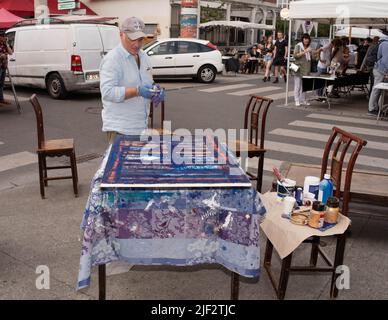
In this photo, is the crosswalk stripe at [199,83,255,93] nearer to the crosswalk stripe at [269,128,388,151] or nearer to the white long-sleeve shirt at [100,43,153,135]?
the crosswalk stripe at [269,128,388,151]

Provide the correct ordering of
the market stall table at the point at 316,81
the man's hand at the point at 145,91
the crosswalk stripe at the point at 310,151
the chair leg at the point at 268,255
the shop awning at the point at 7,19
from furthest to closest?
1. the shop awning at the point at 7,19
2. the market stall table at the point at 316,81
3. the crosswalk stripe at the point at 310,151
4. the man's hand at the point at 145,91
5. the chair leg at the point at 268,255

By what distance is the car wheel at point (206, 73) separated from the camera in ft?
56.6

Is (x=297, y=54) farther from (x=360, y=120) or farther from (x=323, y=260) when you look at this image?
(x=323, y=260)

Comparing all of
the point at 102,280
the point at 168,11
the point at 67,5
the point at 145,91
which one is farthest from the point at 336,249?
the point at 168,11

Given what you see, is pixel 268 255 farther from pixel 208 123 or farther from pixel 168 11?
pixel 168 11

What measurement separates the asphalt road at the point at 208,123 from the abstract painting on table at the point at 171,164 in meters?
3.01

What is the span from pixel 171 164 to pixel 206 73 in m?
14.5

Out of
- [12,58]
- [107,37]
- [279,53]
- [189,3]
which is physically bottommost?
[12,58]

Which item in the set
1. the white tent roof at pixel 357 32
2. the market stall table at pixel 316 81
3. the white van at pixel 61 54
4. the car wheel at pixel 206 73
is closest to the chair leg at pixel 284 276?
the market stall table at pixel 316 81

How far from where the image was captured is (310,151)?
25.7 ft

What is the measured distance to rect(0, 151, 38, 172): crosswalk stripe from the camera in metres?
6.74

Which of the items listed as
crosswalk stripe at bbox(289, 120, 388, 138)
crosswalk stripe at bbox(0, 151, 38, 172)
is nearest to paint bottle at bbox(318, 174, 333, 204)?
crosswalk stripe at bbox(0, 151, 38, 172)

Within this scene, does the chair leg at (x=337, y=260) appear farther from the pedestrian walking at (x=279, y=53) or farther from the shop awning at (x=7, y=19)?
the pedestrian walking at (x=279, y=53)

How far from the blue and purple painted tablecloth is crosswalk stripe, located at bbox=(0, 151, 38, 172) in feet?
14.1
